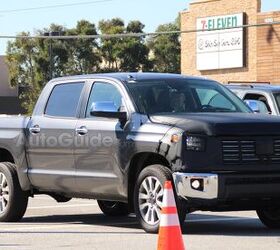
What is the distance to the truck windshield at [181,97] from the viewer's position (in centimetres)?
1072

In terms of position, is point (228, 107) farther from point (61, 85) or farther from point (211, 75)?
point (211, 75)

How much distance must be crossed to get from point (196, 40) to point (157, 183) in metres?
41.5

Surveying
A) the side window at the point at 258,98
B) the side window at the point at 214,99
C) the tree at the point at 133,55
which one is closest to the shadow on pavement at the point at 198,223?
the side window at the point at 214,99

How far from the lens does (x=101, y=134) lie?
35.3ft

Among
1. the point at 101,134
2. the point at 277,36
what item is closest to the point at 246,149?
the point at 101,134

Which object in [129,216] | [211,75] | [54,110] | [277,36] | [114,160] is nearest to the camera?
[114,160]

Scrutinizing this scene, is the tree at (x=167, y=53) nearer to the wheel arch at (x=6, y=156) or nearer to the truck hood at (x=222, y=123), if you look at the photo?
the wheel arch at (x=6, y=156)

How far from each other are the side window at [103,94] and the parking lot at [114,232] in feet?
5.18

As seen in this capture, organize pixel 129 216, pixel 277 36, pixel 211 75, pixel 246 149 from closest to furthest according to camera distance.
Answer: pixel 246 149, pixel 129 216, pixel 277 36, pixel 211 75

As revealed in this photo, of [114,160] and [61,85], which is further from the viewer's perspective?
[61,85]

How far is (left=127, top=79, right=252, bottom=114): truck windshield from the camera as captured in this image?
10.7m

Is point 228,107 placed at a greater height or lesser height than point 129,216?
greater

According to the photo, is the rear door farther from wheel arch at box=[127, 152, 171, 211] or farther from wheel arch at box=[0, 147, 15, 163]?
wheel arch at box=[127, 152, 171, 211]

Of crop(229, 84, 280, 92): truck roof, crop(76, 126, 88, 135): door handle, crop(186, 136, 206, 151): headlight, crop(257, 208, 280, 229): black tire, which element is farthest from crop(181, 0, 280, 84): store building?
crop(186, 136, 206, 151): headlight
